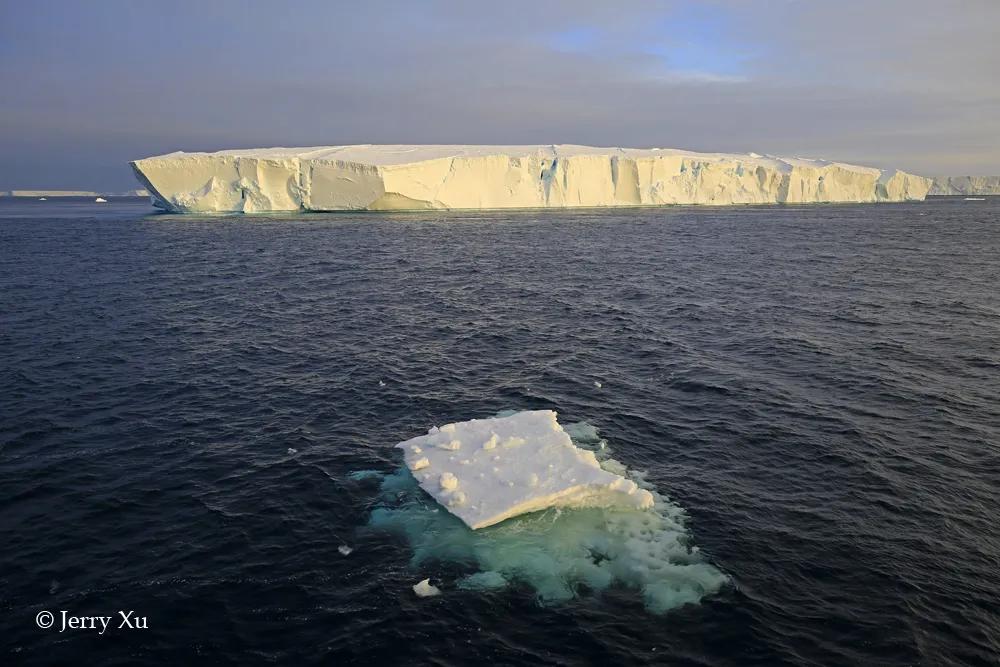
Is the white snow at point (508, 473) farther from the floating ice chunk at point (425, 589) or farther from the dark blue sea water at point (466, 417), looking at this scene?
the floating ice chunk at point (425, 589)

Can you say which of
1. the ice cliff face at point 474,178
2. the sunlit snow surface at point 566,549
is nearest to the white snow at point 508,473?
the sunlit snow surface at point 566,549

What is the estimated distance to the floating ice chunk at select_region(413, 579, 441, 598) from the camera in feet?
32.0

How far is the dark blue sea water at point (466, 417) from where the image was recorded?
8.99m

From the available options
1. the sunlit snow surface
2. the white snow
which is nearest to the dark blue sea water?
the sunlit snow surface

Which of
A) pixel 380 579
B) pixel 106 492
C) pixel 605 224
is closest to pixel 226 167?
pixel 605 224

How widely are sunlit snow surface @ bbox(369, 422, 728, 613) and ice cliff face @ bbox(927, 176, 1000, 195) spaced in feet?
755

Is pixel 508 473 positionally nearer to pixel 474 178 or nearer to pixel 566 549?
pixel 566 549

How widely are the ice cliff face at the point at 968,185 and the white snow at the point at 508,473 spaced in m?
229

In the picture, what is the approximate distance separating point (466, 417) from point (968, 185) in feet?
771

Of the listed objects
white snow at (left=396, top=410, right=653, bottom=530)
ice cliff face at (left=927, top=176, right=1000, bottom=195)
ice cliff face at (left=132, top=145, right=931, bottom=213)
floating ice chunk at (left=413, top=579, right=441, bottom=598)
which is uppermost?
ice cliff face at (left=927, top=176, right=1000, bottom=195)

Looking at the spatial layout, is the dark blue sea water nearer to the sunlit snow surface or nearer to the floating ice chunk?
the floating ice chunk

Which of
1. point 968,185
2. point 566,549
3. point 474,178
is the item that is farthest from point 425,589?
point 968,185

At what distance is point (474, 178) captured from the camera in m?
84.1

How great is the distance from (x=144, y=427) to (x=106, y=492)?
3.38 m
